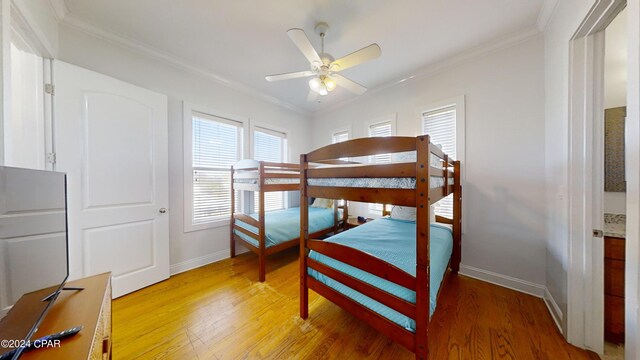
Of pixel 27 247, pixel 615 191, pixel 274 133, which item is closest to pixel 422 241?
pixel 27 247

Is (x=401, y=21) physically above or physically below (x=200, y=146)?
above

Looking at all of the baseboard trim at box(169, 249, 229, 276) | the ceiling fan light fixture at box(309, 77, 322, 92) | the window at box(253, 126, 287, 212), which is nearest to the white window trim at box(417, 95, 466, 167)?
the ceiling fan light fixture at box(309, 77, 322, 92)

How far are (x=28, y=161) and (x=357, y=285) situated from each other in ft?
8.88

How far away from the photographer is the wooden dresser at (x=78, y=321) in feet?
2.32

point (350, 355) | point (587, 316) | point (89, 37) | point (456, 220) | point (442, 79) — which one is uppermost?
point (89, 37)

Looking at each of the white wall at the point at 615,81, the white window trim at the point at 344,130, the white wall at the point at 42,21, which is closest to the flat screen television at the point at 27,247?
the white wall at the point at 42,21

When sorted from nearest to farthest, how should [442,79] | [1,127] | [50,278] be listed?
[50,278] < [1,127] < [442,79]

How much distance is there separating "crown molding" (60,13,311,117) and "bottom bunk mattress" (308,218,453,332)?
2674 mm

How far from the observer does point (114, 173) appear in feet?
6.48

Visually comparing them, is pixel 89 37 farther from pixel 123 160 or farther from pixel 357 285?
pixel 357 285

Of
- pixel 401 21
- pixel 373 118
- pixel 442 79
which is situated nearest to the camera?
pixel 401 21

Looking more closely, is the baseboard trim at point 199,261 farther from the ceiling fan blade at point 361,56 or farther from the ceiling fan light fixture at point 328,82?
the ceiling fan blade at point 361,56

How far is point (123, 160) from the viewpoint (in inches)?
79.5

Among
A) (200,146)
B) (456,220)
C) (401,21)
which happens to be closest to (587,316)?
(456,220)
